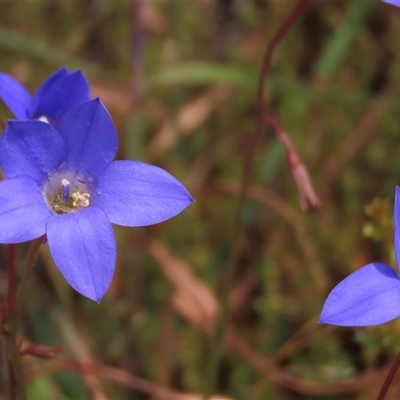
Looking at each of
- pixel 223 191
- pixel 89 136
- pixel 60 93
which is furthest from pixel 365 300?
pixel 223 191

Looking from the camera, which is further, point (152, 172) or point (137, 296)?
point (137, 296)

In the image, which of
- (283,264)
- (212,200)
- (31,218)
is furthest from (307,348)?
(31,218)

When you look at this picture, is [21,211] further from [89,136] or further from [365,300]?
[365,300]

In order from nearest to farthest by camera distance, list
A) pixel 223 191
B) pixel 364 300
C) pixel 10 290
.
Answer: pixel 364 300 → pixel 10 290 → pixel 223 191

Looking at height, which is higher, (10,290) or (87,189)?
(87,189)

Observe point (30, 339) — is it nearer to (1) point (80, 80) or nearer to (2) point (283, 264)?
(2) point (283, 264)

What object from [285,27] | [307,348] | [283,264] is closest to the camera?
[285,27]

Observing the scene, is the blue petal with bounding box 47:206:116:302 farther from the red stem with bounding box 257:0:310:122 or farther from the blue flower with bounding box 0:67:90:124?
the red stem with bounding box 257:0:310:122
